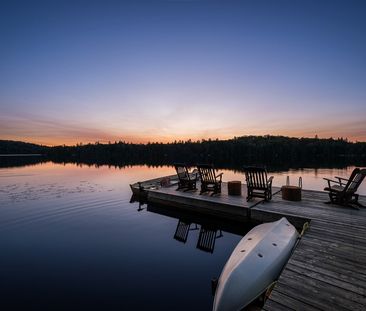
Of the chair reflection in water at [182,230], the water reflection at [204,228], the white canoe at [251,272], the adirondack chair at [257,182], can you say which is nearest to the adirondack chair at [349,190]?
the adirondack chair at [257,182]

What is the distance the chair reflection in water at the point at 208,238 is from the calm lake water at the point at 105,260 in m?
0.20

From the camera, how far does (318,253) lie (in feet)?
15.1

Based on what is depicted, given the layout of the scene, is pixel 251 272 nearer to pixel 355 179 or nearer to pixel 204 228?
pixel 204 228

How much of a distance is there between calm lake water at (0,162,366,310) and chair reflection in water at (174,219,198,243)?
0.18 metres

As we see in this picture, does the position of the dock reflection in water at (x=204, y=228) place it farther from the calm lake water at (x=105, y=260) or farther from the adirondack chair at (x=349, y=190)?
the adirondack chair at (x=349, y=190)

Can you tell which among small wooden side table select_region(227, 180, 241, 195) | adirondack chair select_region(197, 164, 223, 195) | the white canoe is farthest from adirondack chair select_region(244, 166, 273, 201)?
the white canoe

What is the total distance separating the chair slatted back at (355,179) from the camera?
7764mm

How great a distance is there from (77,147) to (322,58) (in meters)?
174

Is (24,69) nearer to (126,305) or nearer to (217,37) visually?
(217,37)

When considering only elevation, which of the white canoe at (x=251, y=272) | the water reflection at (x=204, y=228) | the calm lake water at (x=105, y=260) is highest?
the white canoe at (x=251, y=272)

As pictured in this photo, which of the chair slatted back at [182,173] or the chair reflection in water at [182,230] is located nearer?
the chair reflection in water at [182,230]

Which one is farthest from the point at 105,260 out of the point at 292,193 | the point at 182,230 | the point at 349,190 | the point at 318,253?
the point at 349,190

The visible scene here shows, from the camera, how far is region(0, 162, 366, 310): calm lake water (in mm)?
5289

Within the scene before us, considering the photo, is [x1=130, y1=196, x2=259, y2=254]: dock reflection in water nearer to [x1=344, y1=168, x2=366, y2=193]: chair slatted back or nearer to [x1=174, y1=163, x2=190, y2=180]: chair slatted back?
[x1=174, y1=163, x2=190, y2=180]: chair slatted back
